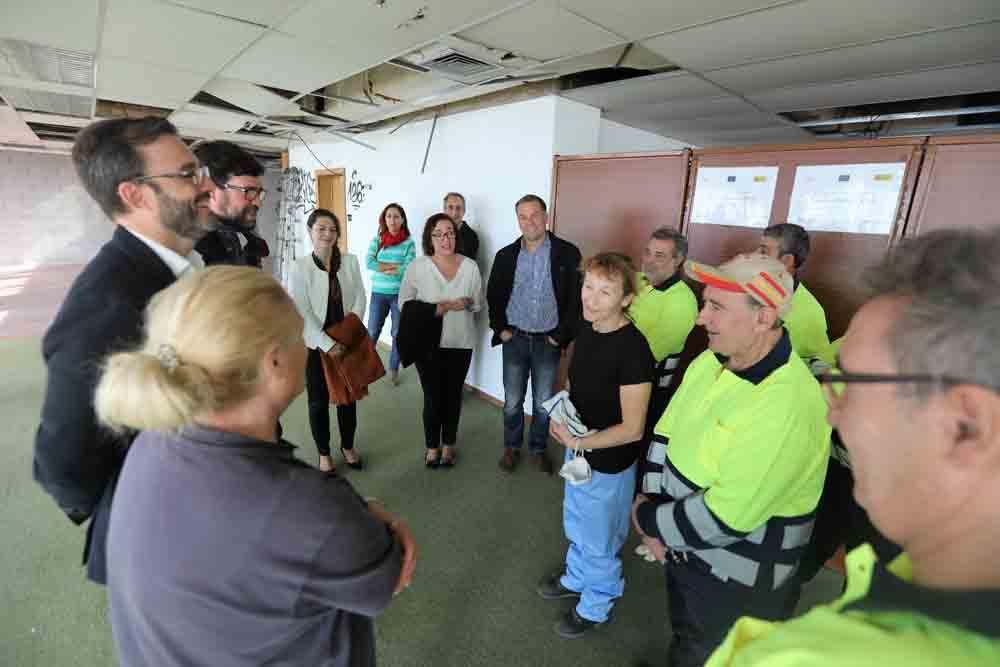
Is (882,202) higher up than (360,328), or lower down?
higher up

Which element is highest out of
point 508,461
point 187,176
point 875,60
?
point 875,60

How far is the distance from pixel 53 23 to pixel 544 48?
2547 millimetres

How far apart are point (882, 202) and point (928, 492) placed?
6.61 feet

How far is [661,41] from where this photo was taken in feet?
7.11

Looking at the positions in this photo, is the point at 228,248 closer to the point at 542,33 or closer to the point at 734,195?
the point at 542,33

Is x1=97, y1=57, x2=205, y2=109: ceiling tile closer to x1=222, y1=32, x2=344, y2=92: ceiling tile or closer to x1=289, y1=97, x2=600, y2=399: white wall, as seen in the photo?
x1=222, y1=32, x2=344, y2=92: ceiling tile

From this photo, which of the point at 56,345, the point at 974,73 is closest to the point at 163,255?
the point at 56,345

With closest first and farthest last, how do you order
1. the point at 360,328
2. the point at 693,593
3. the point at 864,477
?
the point at 864,477, the point at 693,593, the point at 360,328

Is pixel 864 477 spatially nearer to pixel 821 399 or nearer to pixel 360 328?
pixel 821 399

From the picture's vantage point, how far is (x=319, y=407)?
2.53m

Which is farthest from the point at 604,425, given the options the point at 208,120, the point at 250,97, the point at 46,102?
the point at 46,102

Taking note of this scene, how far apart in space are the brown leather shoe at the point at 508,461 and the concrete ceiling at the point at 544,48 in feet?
7.63

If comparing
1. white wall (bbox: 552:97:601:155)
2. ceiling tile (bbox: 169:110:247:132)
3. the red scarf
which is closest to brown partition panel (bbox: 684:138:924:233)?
white wall (bbox: 552:97:601:155)

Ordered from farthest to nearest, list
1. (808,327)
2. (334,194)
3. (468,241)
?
(334,194)
(468,241)
(808,327)
